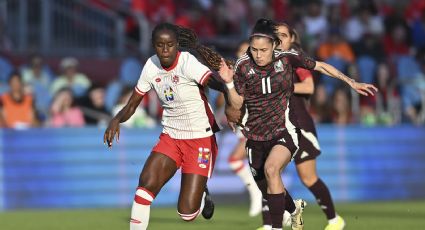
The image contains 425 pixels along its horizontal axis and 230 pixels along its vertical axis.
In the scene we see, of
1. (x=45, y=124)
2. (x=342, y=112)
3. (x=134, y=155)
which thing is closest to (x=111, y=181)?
(x=134, y=155)

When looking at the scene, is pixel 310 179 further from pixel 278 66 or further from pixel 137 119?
pixel 137 119

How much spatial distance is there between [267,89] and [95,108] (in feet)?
29.9

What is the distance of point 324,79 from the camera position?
21.6m

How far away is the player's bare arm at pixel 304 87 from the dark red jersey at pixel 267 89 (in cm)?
94

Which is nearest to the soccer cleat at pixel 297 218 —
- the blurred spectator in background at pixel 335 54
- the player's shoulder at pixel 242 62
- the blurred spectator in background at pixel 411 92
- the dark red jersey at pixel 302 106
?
the dark red jersey at pixel 302 106

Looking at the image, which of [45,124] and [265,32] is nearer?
[265,32]

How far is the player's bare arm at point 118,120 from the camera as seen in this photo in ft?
34.4

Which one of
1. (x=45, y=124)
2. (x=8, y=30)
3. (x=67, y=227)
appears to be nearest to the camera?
(x=67, y=227)

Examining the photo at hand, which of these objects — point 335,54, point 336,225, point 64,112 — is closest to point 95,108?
point 64,112

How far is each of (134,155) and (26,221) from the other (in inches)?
142

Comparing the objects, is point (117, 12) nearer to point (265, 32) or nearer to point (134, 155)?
point (134, 155)

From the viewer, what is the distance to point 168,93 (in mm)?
10734

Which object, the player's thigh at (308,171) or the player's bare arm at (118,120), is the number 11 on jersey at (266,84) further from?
the player's thigh at (308,171)

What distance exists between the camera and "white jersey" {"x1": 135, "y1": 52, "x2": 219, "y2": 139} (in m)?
10.6
